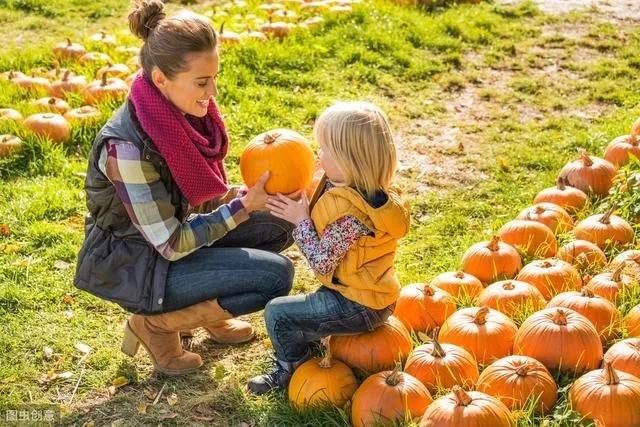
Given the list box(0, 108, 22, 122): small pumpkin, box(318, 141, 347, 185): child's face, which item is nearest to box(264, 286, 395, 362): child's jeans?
box(318, 141, 347, 185): child's face

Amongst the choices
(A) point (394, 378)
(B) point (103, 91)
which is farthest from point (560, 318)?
(B) point (103, 91)

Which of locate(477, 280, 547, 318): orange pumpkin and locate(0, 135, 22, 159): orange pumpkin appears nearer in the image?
locate(477, 280, 547, 318): orange pumpkin

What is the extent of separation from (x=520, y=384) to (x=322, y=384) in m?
0.85

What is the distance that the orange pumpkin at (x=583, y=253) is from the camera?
468cm

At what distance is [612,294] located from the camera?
4309 millimetres

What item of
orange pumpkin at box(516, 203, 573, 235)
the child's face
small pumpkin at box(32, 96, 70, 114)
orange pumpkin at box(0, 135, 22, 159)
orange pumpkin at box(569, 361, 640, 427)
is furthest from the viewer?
small pumpkin at box(32, 96, 70, 114)

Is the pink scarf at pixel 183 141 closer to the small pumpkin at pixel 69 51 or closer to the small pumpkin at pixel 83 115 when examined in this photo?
the small pumpkin at pixel 83 115

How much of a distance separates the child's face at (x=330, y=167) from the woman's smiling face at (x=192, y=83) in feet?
2.07

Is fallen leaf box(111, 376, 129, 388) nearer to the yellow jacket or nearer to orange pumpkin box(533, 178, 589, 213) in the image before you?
the yellow jacket

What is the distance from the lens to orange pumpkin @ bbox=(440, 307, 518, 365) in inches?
157

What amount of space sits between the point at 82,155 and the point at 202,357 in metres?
2.70

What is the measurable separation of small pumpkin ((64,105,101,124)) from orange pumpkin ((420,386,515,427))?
14.0 ft

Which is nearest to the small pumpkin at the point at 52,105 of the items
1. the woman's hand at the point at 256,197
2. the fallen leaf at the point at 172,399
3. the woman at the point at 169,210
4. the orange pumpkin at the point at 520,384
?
the woman at the point at 169,210

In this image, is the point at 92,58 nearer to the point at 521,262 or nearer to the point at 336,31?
the point at 336,31
